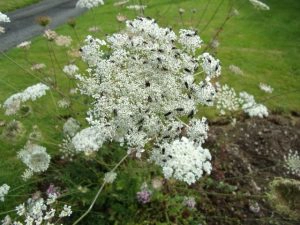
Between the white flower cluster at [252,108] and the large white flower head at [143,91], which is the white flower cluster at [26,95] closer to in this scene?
the large white flower head at [143,91]

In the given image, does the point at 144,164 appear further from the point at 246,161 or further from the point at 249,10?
the point at 249,10

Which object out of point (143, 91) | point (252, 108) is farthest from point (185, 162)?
point (252, 108)

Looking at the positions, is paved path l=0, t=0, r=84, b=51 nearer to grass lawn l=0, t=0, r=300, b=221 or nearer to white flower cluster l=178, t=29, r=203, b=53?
grass lawn l=0, t=0, r=300, b=221

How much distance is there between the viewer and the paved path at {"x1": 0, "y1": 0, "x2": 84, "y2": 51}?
1427 centimetres

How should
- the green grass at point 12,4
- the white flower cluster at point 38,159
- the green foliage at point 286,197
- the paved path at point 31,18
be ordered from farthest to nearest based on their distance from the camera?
1. the green grass at point 12,4
2. the paved path at point 31,18
3. the green foliage at point 286,197
4. the white flower cluster at point 38,159

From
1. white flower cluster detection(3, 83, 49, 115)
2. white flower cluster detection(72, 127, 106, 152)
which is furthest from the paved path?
white flower cluster detection(72, 127, 106, 152)

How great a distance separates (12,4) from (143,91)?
16260 millimetres

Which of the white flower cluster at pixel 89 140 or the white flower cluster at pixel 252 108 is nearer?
the white flower cluster at pixel 89 140

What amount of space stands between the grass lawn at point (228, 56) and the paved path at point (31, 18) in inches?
26.9

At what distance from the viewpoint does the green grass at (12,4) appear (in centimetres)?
1814

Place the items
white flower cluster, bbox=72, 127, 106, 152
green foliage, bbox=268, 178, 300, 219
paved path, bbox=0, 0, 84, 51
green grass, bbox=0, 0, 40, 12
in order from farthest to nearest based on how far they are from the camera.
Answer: green grass, bbox=0, 0, 40, 12 < paved path, bbox=0, 0, 84, 51 < green foliage, bbox=268, 178, 300, 219 < white flower cluster, bbox=72, 127, 106, 152

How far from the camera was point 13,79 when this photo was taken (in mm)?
10664

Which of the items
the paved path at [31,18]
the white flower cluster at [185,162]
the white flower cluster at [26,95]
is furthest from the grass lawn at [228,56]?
the white flower cluster at [185,162]

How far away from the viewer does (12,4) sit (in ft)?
61.8
